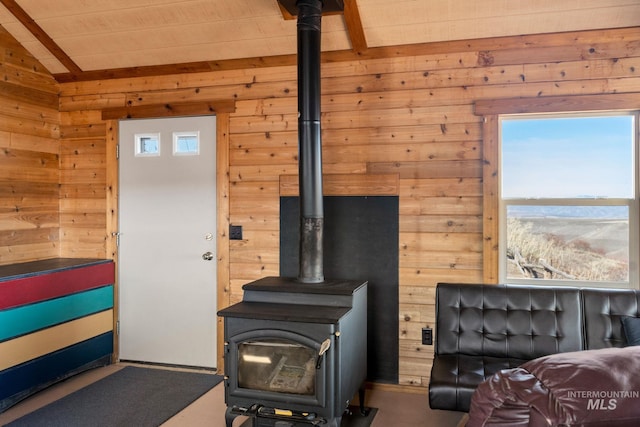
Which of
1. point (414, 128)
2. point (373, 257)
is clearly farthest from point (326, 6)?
point (373, 257)

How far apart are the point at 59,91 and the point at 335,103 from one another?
2.45 meters

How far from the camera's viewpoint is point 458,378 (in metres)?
2.48

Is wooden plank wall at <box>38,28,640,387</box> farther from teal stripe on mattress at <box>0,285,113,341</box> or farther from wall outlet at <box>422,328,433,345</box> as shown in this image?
teal stripe on mattress at <box>0,285,113,341</box>

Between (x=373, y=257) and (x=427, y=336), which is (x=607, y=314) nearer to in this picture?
(x=427, y=336)

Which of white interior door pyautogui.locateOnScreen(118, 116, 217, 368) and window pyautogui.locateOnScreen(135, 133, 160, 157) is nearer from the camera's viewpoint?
white interior door pyautogui.locateOnScreen(118, 116, 217, 368)

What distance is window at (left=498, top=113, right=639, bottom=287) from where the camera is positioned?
3191mm

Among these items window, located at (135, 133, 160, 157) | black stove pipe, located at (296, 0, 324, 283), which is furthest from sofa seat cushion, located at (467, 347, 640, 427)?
window, located at (135, 133, 160, 157)

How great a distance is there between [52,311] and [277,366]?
1.88m

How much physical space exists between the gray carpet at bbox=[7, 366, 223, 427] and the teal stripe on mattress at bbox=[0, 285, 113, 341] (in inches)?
20.4

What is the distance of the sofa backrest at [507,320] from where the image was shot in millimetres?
2740

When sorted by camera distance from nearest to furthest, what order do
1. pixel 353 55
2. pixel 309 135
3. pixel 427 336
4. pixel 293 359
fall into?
pixel 293 359, pixel 309 135, pixel 427 336, pixel 353 55

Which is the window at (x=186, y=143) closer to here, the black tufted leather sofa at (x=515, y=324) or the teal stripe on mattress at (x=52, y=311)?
the teal stripe on mattress at (x=52, y=311)

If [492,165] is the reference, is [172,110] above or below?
above

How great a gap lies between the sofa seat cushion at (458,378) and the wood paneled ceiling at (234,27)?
210 centimetres
